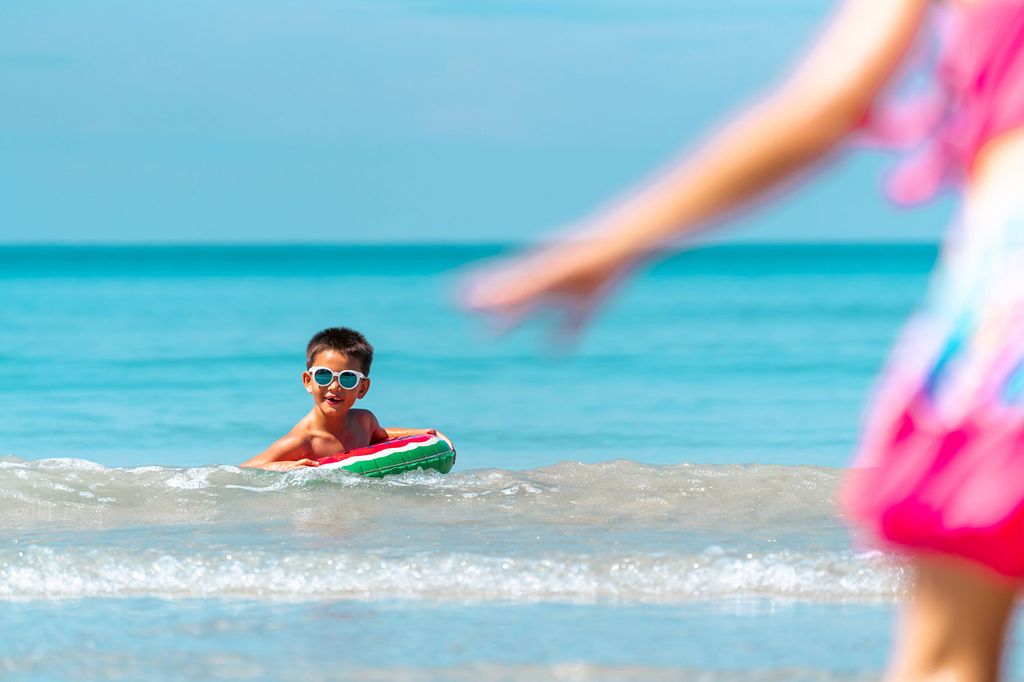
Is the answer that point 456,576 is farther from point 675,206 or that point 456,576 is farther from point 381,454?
point 675,206

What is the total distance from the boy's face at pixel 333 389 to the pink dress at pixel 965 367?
7230mm

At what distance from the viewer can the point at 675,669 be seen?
4.34 meters

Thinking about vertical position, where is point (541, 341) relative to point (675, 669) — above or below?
above

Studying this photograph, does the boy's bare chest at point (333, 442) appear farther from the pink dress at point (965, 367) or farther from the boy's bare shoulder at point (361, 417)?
the pink dress at point (965, 367)

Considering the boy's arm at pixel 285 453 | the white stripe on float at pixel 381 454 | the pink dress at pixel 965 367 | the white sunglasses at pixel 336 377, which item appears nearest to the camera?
the pink dress at pixel 965 367

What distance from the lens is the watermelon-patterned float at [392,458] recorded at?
809 centimetres

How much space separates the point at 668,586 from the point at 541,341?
14.3ft

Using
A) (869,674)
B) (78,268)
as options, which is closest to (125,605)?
(869,674)

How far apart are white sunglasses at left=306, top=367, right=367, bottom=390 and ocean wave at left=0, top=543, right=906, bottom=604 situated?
2688 millimetres

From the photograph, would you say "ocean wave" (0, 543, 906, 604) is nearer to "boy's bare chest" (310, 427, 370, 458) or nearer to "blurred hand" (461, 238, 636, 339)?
"boy's bare chest" (310, 427, 370, 458)

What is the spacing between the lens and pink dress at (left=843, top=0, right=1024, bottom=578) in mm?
1326

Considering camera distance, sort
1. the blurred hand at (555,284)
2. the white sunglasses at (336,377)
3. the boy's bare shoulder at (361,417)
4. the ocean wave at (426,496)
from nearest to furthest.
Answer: the blurred hand at (555,284) < the ocean wave at (426,496) < the white sunglasses at (336,377) < the boy's bare shoulder at (361,417)

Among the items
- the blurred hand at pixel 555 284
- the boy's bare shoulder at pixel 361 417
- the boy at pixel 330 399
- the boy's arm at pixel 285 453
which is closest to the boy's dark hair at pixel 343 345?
the boy at pixel 330 399

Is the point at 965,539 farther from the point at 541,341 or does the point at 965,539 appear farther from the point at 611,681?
the point at 611,681
